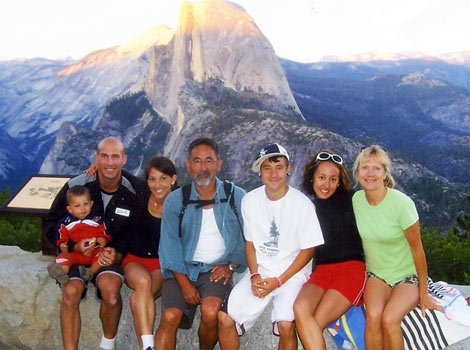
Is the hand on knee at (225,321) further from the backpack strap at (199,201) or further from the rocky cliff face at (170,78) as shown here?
the rocky cliff face at (170,78)

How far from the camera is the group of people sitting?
3.64m

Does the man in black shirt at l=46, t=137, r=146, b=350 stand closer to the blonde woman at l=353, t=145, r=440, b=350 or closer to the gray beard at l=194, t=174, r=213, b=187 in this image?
the gray beard at l=194, t=174, r=213, b=187

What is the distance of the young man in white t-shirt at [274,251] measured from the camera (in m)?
3.67

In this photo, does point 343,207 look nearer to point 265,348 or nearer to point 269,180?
point 269,180

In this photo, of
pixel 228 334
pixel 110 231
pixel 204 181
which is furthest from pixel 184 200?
pixel 228 334

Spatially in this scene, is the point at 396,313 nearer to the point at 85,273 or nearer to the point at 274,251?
the point at 274,251

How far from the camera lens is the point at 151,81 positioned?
78.5 metres

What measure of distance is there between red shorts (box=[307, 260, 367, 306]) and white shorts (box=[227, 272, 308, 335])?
0.59 feet

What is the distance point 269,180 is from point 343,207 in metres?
0.69

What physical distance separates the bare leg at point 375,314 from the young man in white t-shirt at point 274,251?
557 mm

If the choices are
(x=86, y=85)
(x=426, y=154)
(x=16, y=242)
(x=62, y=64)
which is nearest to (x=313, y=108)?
(x=426, y=154)

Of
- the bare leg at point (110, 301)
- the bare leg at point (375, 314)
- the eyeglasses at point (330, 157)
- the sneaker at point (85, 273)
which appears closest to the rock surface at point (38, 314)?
the sneaker at point (85, 273)

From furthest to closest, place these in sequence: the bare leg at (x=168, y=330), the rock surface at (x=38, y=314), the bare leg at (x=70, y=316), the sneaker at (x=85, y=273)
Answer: the rock surface at (x=38, y=314) → the sneaker at (x=85, y=273) → the bare leg at (x=70, y=316) → the bare leg at (x=168, y=330)

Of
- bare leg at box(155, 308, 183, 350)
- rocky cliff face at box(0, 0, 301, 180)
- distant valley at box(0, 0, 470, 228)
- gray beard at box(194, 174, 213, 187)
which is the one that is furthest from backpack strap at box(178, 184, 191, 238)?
rocky cliff face at box(0, 0, 301, 180)
